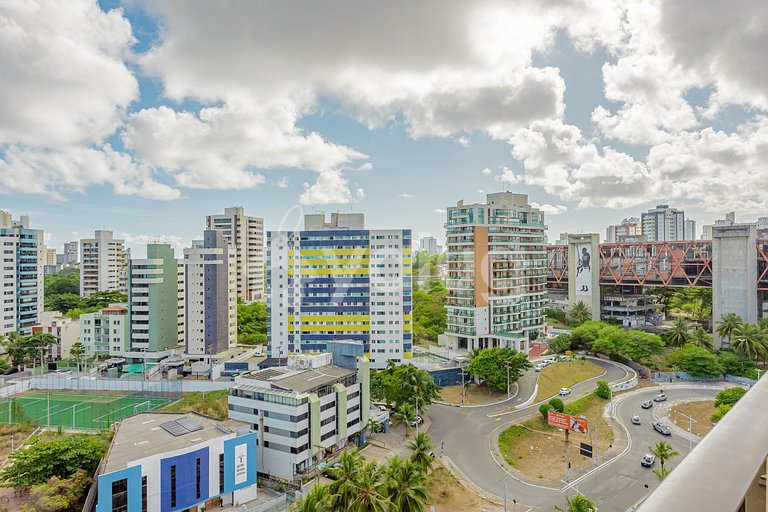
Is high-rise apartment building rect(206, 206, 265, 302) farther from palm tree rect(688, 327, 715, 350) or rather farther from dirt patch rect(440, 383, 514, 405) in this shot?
palm tree rect(688, 327, 715, 350)

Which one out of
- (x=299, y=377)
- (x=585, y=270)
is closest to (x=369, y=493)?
(x=299, y=377)

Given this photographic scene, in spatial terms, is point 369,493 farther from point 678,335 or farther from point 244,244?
point 244,244

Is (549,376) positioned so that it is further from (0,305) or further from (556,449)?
(0,305)

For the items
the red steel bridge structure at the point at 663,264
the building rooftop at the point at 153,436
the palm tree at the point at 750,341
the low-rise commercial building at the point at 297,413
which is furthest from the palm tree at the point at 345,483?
the red steel bridge structure at the point at 663,264

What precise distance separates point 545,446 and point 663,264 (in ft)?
76.1

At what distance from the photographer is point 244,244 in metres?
49.0

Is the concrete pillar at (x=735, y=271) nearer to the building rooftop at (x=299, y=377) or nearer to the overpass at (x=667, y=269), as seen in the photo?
the overpass at (x=667, y=269)

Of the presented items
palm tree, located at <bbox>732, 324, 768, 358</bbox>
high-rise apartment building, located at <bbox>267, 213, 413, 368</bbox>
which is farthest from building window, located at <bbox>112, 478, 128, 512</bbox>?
palm tree, located at <bbox>732, 324, 768, 358</bbox>

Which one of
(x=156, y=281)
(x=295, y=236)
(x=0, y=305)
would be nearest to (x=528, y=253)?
(x=295, y=236)

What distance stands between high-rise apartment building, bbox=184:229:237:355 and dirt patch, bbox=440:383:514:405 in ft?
Answer: 47.0

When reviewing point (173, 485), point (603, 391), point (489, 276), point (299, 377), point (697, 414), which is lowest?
point (697, 414)

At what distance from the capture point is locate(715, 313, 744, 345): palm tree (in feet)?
84.1

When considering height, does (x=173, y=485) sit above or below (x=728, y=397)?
below

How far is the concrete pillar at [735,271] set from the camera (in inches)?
1102
